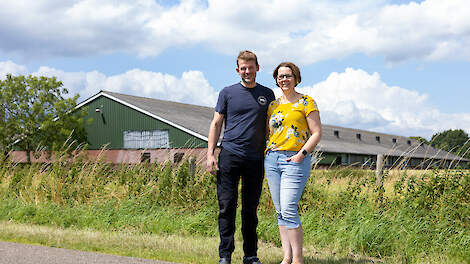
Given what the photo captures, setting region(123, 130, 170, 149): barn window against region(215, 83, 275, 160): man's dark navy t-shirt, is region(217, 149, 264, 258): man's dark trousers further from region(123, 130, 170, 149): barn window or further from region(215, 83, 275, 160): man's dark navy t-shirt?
region(123, 130, 170, 149): barn window

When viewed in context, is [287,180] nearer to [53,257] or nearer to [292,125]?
[292,125]

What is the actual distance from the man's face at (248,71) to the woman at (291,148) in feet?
1.22

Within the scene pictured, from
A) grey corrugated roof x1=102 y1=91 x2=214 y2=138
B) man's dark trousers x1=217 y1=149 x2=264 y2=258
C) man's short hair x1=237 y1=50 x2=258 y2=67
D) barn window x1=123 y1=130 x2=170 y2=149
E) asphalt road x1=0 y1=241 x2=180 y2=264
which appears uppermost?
grey corrugated roof x1=102 y1=91 x2=214 y2=138

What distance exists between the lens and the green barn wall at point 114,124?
3055 cm

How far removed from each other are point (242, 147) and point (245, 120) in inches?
11.0

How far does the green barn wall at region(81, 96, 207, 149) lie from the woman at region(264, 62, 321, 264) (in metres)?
25.1

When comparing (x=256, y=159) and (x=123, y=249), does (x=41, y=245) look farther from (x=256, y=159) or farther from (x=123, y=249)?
(x=256, y=159)

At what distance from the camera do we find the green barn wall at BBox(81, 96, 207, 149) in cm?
3055

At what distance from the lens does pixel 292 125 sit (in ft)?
14.4

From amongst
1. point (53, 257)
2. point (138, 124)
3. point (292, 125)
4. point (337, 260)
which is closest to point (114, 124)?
point (138, 124)

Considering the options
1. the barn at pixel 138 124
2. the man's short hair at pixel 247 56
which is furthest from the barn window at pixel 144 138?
the man's short hair at pixel 247 56

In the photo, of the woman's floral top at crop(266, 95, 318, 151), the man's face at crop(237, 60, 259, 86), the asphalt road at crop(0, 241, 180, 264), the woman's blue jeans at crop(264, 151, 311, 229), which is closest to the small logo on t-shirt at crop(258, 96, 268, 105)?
the man's face at crop(237, 60, 259, 86)

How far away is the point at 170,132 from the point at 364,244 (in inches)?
971

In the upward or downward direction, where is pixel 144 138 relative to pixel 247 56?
downward
